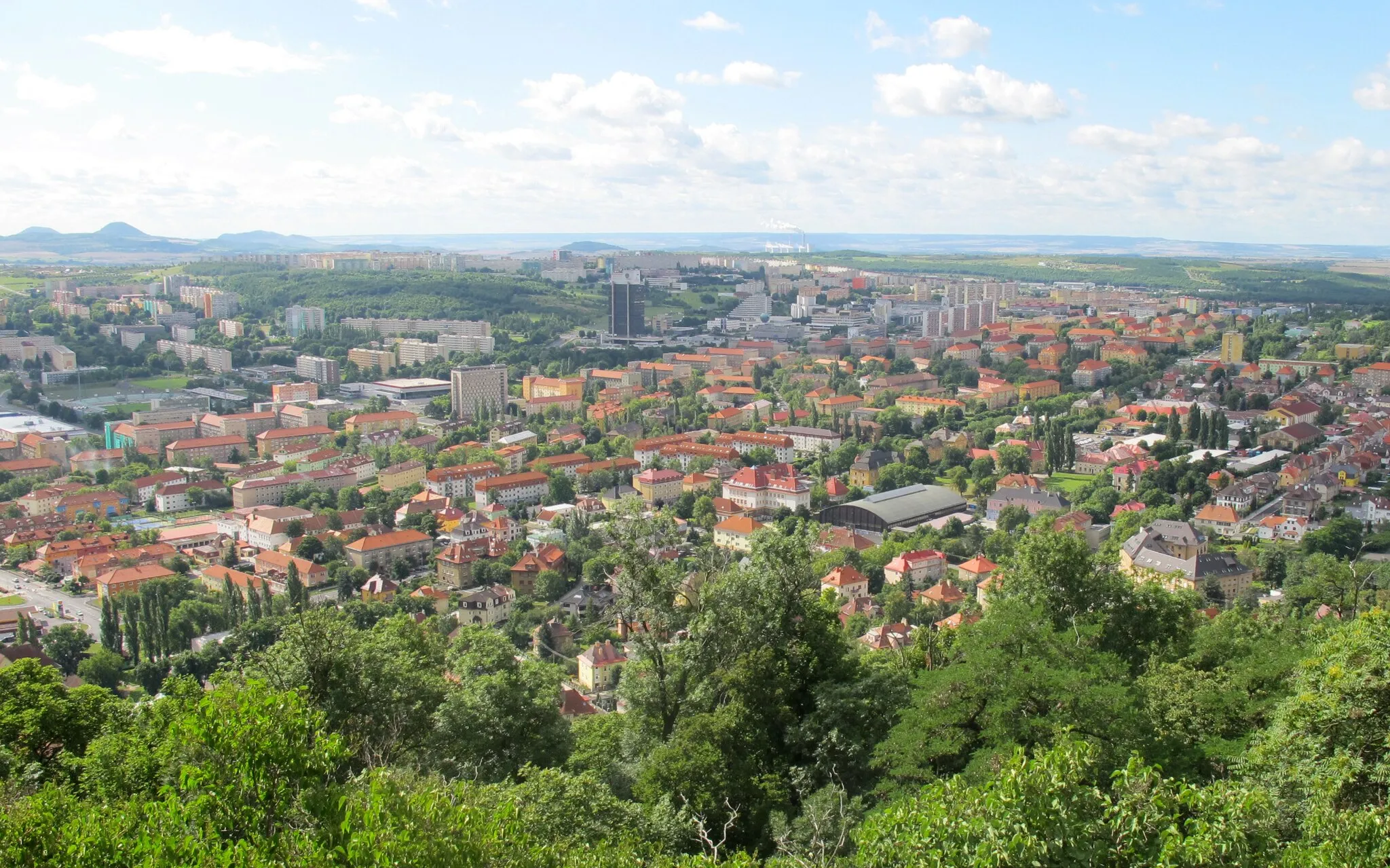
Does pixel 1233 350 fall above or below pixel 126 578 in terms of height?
above

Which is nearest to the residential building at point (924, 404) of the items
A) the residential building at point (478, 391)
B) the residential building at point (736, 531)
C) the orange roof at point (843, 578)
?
the residential building at point (478, 391)

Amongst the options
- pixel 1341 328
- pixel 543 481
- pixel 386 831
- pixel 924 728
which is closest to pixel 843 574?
pixel 543 481

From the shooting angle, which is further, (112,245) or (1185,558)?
(112,245)

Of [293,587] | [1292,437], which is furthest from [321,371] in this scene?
[1292,437]

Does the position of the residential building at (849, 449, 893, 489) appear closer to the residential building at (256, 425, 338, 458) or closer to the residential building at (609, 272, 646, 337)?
the residential building at (256, 425, 338, 458)

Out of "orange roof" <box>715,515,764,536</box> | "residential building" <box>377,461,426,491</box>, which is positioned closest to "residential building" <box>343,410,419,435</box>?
"residential building" <box>377,461,426,491</box>

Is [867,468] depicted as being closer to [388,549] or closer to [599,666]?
[388,549]

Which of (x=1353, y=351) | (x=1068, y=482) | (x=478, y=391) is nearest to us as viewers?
(x=1068, y=482)
